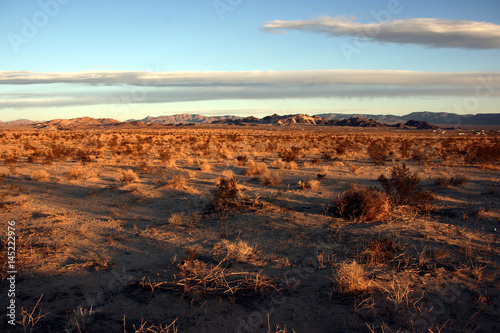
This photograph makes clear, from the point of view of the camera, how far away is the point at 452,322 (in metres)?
3.83

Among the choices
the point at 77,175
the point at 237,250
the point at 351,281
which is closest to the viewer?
the point at 351,281

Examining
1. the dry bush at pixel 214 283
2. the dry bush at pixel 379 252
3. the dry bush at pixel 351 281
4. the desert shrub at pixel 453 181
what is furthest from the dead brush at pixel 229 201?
the desert shrub at pixel 453 181

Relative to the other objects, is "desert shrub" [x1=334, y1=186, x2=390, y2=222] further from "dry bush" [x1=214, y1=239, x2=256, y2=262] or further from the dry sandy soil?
"dry bush" [x1=214, y1=239, x2=256, y2=262]

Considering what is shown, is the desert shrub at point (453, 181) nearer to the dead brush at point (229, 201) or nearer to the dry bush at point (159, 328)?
the dead brush at point (229, 201)

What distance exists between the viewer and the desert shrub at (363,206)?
751 centimetres

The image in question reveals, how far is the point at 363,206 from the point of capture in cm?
759

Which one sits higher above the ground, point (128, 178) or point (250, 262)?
point (128, 178)

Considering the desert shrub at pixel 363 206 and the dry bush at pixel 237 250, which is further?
the desert shrub at pixel 363 206

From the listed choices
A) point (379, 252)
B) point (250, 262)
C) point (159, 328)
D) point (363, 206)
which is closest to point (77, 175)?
point (250, 262)

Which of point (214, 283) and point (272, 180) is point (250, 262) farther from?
point (272, 180)

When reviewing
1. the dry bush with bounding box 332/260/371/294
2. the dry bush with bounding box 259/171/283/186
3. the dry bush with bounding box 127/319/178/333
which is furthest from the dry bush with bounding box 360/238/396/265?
the dry bush with bounding box 259/171/283/186

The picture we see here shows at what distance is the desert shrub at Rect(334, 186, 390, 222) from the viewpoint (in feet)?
24.6

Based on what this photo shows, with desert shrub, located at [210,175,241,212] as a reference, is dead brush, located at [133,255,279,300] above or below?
below

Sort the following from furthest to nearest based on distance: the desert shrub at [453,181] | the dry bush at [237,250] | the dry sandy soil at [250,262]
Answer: the desert shrub at [453,181]
the dry bush at [237,250]
the dry sandy soil at [250,262]
